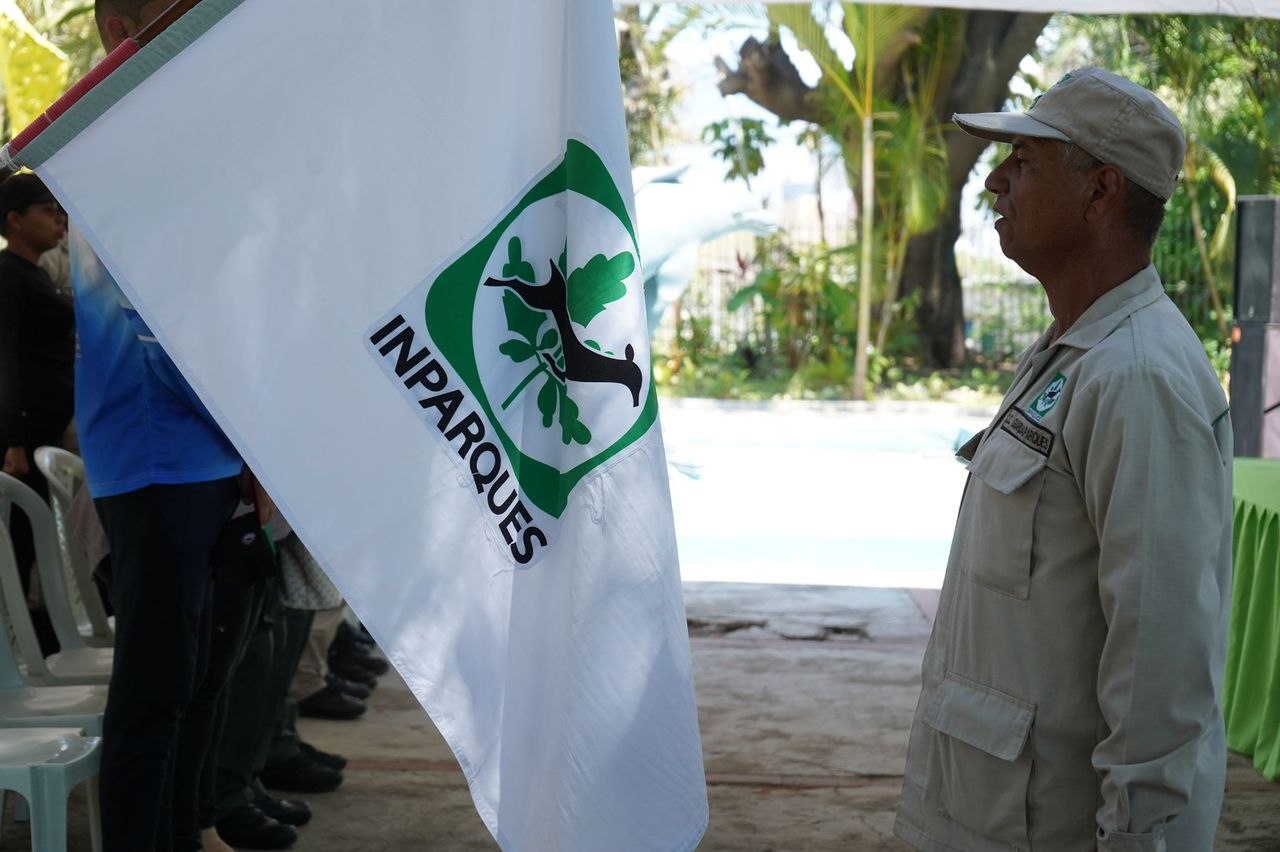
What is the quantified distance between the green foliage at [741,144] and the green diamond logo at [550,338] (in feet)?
50.5

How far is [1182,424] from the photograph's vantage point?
5.82 feet

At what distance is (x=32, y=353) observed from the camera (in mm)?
4598

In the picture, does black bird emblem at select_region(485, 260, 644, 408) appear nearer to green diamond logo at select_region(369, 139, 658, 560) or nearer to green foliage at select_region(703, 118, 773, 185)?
green diamond logo at select_region(369, 139, 658, 560)

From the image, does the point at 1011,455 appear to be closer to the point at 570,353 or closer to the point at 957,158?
the point at 570,353

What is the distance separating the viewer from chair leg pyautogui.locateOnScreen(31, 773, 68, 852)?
2.83 meters

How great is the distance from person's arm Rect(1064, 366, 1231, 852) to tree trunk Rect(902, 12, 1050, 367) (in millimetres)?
13701

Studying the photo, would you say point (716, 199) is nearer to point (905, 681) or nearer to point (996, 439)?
point (905, 681)

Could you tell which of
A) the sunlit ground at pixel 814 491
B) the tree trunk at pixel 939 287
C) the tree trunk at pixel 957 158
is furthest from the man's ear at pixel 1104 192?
the tree trunk at pixel 939 287

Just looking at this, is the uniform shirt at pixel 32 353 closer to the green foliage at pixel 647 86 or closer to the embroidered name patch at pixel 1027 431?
the embroidered name patch at pixel 1027 431

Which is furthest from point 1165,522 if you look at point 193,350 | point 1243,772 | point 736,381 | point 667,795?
point 736,381

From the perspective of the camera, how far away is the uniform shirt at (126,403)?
279 centimetres

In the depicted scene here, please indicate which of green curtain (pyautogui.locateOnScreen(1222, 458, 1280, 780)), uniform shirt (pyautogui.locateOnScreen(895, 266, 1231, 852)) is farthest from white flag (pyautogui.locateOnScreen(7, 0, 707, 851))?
green curtain (pyautogui.locateOnScreen(1222, 458, 1280, 780))

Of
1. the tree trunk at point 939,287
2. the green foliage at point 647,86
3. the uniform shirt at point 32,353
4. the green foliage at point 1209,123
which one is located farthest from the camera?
the green foliage at point 647,86

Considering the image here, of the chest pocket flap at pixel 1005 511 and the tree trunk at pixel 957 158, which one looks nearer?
the chest pocket flap at pixel 1005 511
